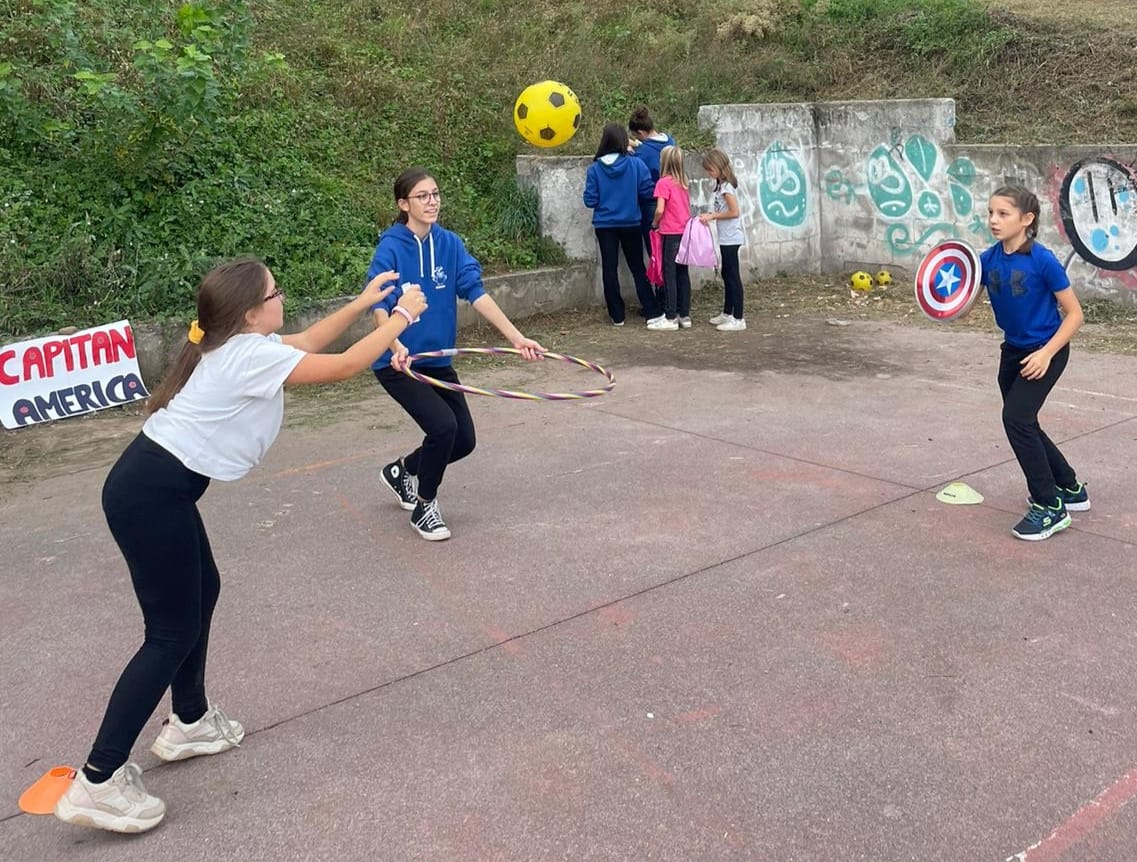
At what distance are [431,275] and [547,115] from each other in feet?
20.1

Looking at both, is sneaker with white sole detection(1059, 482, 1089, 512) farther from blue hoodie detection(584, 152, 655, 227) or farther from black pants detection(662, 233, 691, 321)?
blue hoodie detection(584, 152, 655, 227)

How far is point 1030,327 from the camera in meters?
5.06

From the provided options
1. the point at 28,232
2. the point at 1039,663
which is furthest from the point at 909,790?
the point at 28,232

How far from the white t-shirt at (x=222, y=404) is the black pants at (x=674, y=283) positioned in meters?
7.75

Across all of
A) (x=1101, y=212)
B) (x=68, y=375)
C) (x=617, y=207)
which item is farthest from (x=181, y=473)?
(x=1101, y=212)

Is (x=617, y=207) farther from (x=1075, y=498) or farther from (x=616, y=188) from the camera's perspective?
→ (x=1075, y=498)

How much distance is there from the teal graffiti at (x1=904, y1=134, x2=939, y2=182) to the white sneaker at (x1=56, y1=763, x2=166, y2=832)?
11034mm

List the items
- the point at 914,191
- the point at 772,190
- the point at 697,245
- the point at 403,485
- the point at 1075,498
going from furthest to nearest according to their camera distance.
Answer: the point at 772,190 < the point at 914,191 < the point at 697,245 < the point at 403,485 < the point at 1075,498

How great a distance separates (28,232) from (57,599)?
5118mm

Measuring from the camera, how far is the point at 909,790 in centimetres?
317

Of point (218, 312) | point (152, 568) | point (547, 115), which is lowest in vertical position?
point (152, 568)

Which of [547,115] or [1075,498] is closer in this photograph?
[1075,498]

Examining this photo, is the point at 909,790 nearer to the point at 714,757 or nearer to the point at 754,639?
the point at 714,757

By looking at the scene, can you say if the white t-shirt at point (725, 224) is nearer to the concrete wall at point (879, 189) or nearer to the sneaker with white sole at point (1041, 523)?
the concrete wall at point (879, 189)
